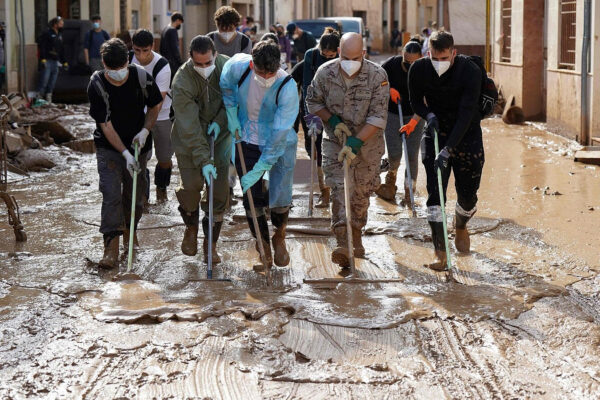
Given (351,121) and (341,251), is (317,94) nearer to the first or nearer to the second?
(351,121)

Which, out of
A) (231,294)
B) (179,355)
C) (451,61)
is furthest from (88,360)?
(451,61)

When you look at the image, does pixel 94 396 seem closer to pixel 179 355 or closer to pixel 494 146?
pixel 179 355

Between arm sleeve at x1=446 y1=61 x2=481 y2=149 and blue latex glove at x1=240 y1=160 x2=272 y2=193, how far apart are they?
132 cm

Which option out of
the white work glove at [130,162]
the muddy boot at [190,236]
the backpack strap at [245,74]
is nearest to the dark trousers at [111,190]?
the white work glove at [130,162]

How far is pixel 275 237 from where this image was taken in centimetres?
746

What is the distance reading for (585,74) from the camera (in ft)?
46.2

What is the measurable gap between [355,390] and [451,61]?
3.20 meters

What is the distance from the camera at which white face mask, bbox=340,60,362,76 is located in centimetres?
724

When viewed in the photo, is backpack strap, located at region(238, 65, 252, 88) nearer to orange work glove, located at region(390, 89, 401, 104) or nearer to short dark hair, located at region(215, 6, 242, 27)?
short dark hair, located at region(215, 6, 242, 27)

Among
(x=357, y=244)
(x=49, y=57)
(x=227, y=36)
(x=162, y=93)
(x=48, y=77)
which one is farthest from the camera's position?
(x=48, y=77)

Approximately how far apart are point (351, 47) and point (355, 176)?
3.38 ft

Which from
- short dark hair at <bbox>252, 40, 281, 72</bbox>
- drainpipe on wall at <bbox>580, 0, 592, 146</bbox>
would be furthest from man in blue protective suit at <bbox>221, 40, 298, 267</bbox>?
drainpipe on wall at <bbox>580, 0, 592, 146</bbox>

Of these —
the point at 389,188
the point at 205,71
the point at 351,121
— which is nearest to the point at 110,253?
the point at 205,71

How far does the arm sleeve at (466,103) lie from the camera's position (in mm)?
7223
